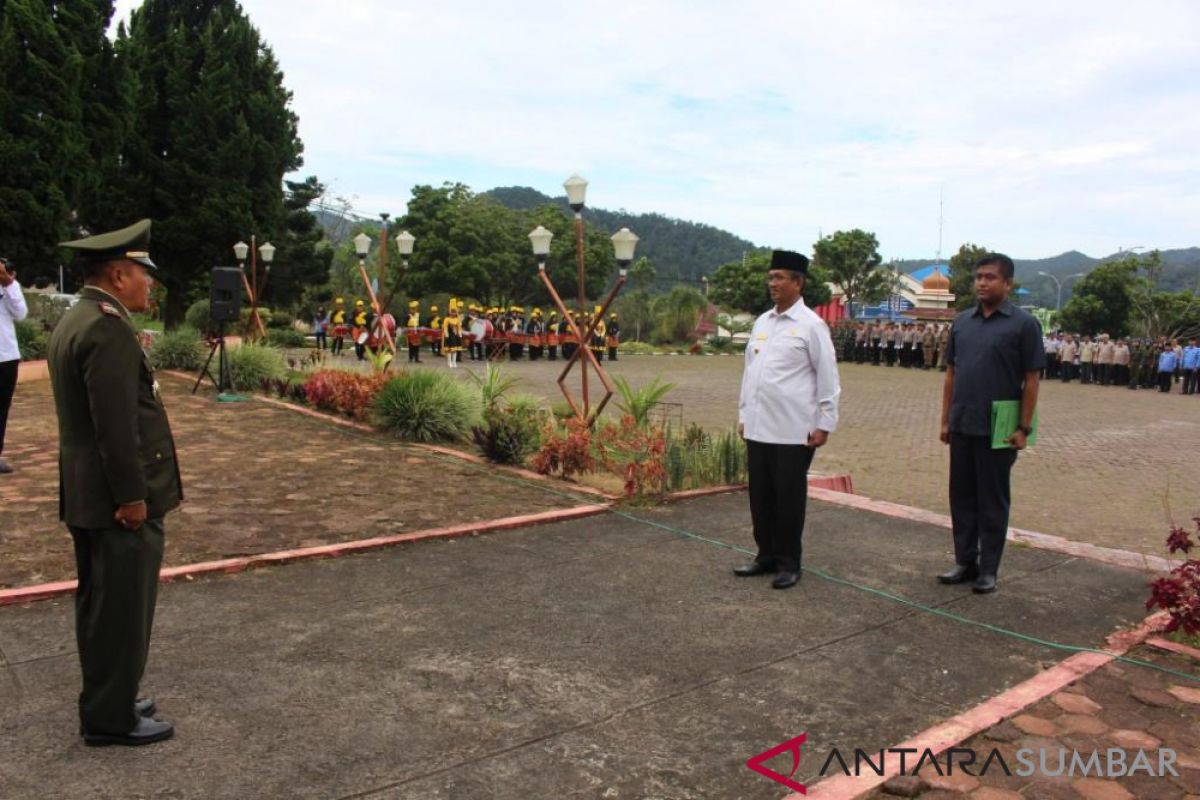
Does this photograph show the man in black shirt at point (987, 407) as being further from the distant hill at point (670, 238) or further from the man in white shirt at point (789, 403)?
the distant hill at point (670, 238)

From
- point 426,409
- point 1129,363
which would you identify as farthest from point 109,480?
point 1129,363

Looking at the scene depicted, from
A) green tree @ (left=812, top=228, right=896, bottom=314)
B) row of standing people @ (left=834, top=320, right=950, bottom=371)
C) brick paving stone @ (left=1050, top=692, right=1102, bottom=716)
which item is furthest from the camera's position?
green tree @ (left=812, top=228, right=896, bottom=314)

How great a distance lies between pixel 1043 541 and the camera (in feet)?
19.5

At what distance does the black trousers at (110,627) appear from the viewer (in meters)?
2.88

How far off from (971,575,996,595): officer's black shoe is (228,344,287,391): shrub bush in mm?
11622

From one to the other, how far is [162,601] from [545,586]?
73.0 inches

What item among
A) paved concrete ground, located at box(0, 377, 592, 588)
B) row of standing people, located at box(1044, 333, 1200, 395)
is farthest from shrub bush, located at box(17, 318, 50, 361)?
row of standing people, located at box(1044, 333, 1200, 395)

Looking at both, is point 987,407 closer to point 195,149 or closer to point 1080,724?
point 1080,724

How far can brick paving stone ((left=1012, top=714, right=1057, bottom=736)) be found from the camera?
10.4ft

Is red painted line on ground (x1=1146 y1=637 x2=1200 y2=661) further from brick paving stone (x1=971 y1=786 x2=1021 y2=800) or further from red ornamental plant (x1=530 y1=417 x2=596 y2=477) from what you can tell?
red ornamental plant (x1=530 y1=417 x2=596 y2=477)

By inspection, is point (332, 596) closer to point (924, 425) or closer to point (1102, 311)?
point (924, 425)

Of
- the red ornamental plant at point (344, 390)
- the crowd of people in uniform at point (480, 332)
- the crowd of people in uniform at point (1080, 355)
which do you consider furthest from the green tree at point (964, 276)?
the red ornamental plant at point (344, 390)

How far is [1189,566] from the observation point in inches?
156

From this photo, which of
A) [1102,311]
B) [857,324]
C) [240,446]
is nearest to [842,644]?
[240,446]
